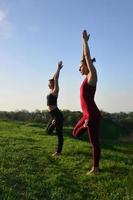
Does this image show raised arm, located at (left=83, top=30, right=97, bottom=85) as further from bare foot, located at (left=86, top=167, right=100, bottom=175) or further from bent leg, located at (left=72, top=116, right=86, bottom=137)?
bare foot, located at (left=86, top=167, right=100, bottom=175)

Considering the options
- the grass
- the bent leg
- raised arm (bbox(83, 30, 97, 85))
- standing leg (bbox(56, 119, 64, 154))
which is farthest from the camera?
standing leg (bbox(56, 119, 64, 154))

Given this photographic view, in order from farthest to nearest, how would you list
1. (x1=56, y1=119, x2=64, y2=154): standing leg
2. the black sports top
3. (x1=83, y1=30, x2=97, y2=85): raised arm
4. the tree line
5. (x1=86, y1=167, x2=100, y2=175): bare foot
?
the tree line → the black sports top → (x1=56, y1=119, x2=64, y2=154): standing leg → (x1=86, y1=167, x2=100, y2=175): bare foot → (x1=83, y1=30, x2=97, y2=85): raised arm

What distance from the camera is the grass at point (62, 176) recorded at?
37.8 ft

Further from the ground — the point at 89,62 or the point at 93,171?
the point at 89,62

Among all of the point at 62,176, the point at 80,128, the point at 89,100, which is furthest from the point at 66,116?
the point at 89,100

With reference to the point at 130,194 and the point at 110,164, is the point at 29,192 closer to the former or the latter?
the point at 130,194

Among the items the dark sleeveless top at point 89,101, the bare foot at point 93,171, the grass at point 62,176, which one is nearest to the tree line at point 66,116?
the grass at point 62,176

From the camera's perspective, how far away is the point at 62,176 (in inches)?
521

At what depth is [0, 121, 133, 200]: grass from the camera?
11516mm

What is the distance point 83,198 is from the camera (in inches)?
445

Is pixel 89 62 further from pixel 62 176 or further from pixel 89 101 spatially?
pixel 62 176

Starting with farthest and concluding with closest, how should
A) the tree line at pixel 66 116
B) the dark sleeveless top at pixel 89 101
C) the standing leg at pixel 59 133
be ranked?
the tree line at pixel 66 116 < the standing leg at pixel 59 133 < the dark sleeveless top at pixel 89 101

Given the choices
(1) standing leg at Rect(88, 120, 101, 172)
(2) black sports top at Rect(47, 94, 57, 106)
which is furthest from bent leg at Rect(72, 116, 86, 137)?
(2) black sports top at Rect(47, 94, 57, 106)

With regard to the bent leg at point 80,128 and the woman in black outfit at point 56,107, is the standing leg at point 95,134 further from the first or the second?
the woman in black outfit at point 56,107
